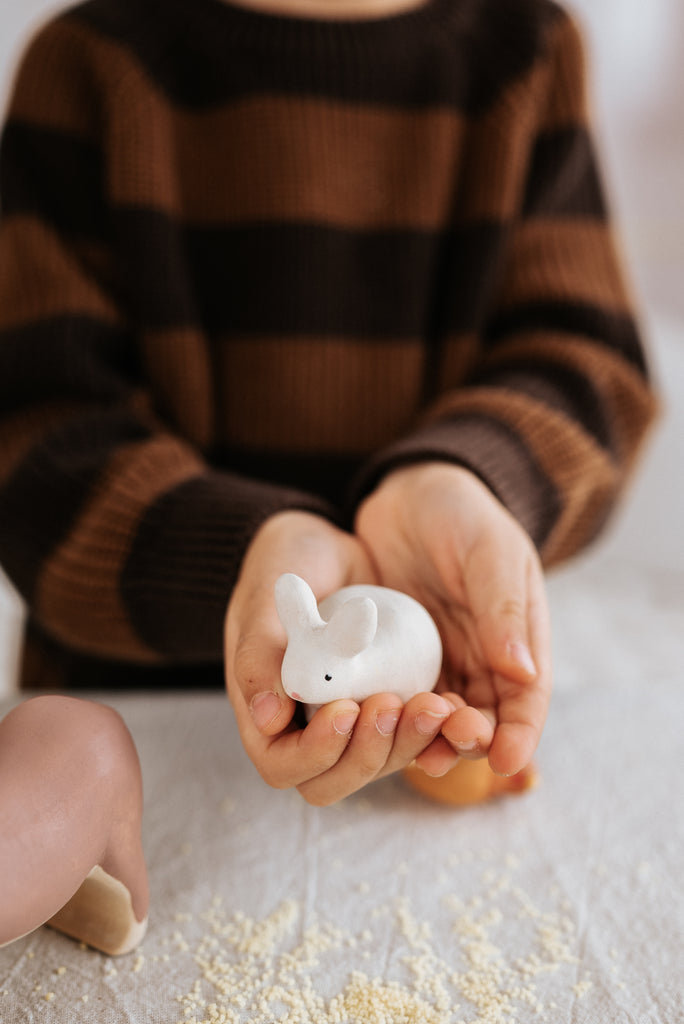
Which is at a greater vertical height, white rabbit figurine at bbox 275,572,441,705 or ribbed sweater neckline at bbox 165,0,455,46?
ribbed sweater neckline at bbox 165,0,455,46

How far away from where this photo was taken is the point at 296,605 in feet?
1.20

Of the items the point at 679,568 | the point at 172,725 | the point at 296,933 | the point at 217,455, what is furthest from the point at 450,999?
the point at 679,568

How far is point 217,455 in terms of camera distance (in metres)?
0.71

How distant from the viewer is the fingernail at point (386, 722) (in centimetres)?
34

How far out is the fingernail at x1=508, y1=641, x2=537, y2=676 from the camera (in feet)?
1.24

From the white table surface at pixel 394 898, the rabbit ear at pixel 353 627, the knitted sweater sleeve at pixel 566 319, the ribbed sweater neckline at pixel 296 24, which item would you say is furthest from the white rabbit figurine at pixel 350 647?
the ribbed sweater neckline at pixel 296 24

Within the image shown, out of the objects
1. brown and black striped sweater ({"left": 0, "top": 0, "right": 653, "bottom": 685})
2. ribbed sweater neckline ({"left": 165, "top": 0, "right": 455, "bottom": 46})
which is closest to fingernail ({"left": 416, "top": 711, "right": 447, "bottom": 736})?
brown and black striped sweater ({"left": 0, "top": 0, "right": 653, "bottom": 685})

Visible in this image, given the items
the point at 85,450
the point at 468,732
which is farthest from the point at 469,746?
the point at 85,450

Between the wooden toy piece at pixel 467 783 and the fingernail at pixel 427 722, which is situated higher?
the fingernail at pixel 427 722

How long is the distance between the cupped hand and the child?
0.05ft

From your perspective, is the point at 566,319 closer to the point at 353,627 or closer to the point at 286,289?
the point at 286,289

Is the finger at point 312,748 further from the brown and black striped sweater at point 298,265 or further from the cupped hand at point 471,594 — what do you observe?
the brown and black striped sweater at point 298,265

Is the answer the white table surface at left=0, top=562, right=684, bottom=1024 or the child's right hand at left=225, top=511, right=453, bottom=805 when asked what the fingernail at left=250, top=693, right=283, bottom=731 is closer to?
the child's right hand at left=225, top=511, right=453, bottom=805

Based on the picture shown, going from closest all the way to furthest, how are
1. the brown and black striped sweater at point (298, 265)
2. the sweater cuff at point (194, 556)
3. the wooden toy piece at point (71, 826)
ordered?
the wooden toy piece at point (71, 826)
the sweater cuff at point (194, 556)
the brown and black striped sweater at point (298, 265)
